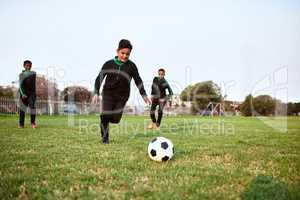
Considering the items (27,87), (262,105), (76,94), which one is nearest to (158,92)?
(27,87)

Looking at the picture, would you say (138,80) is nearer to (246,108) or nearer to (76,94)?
(76,94)

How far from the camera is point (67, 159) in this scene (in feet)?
14.3

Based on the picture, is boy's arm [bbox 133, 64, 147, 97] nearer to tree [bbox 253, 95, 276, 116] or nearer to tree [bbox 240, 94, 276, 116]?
tree [bbox 240, 94, 276, 116]

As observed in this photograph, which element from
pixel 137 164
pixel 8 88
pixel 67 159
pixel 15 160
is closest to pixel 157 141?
pixel 137 164

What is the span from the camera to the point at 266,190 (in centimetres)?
282

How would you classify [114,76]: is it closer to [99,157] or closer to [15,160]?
[99,157]

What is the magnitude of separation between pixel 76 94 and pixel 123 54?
35.8 meters

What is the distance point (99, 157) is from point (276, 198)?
9.22 feet

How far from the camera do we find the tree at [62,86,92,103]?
3569cm

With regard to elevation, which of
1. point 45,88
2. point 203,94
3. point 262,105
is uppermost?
point 203,94

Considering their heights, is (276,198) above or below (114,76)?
below

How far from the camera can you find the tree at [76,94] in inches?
1405

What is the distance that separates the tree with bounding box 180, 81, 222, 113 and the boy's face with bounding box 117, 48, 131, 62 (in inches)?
2152

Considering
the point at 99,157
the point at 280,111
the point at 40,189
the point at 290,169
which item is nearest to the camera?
the point at 40,189
